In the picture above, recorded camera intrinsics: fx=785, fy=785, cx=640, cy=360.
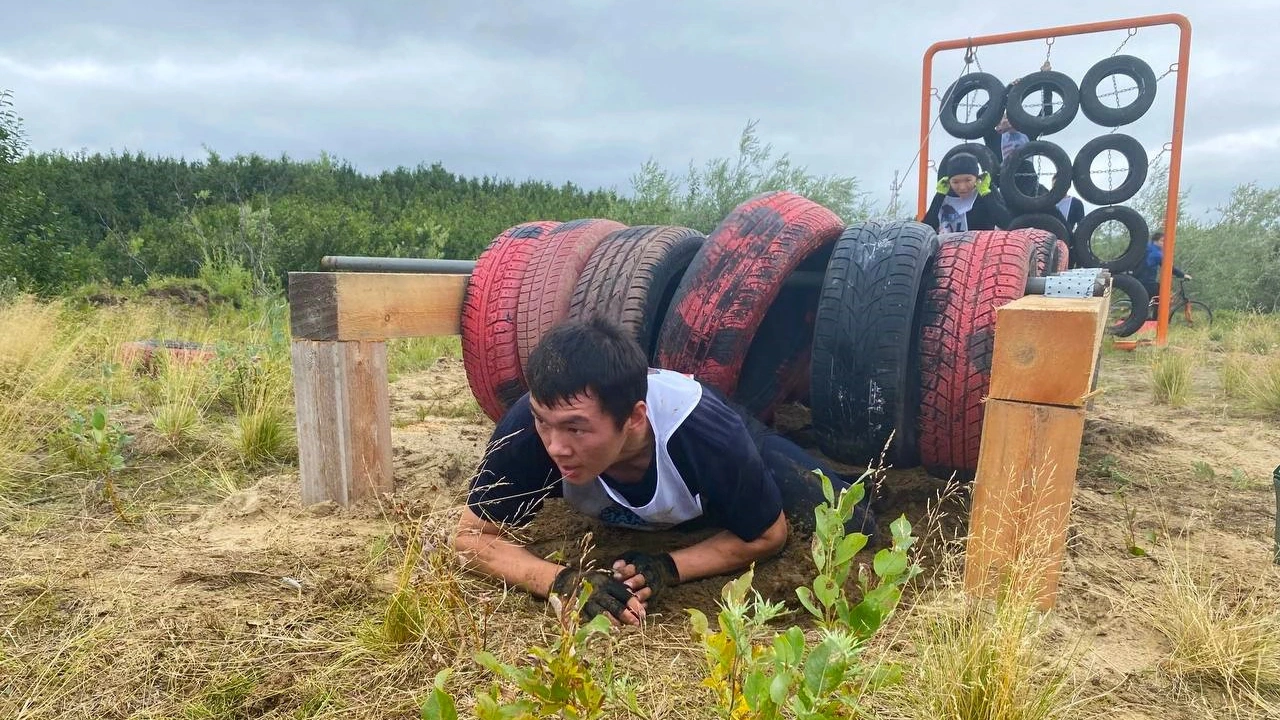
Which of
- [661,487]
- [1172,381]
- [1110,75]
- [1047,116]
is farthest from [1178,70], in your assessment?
[661,487]

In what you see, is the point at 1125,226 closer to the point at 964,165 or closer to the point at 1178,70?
the point at 1178,70

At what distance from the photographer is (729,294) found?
297 cm

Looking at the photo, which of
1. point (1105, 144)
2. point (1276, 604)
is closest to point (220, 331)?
point (1276, 604)

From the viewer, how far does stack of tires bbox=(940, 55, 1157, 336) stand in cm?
777

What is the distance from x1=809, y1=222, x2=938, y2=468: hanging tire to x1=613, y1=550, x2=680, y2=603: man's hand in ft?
2.88

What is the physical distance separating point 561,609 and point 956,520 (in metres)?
2.00

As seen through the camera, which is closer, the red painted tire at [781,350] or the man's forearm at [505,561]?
the man's forearm at [505,561]

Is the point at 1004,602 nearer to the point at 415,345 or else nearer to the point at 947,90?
the point at 415,345

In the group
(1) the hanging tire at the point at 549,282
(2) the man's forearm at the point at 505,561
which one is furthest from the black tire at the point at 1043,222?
(2) the man's forearm at the point at 505,561

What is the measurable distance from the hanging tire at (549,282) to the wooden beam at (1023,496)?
1863 millimetres

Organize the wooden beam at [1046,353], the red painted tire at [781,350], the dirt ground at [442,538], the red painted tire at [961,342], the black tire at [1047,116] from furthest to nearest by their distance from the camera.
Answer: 1. the black tire at [1047,116]
2. the red painted tire at [781,350]
3. the red painted tire at [961,342]
4. the dirt ground at [442,538]
5. the wooden beam at [1046,353]

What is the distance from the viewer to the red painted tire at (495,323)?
3395mm

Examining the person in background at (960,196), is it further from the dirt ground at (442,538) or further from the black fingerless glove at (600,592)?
the black fingerless glove at (600,592)

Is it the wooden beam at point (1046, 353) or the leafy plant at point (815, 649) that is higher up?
the wooden beam at point (1046, 353)
